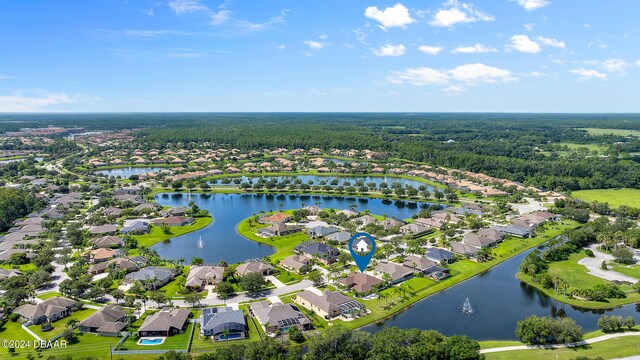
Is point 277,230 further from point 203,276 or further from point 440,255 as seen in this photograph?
point 440,255

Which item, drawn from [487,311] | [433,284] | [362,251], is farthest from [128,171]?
[487,311]

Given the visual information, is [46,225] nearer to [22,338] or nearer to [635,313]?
[22,338]

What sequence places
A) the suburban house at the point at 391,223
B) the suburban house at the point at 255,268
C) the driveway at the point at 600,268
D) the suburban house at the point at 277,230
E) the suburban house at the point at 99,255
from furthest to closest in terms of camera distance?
1. the suburban house at the point at 391,223
2. the suburban house at the point at 277,230
3. the suburban house at the point at 99,255
4. the suburban house at the point at 255,268
5. the driveway at the point at 600,268

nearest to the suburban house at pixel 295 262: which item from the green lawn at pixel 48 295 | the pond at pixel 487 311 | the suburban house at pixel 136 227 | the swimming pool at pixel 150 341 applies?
the pond at pixel 487 311

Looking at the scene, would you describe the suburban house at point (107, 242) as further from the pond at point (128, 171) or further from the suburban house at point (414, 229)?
the pond at point (128, 171)

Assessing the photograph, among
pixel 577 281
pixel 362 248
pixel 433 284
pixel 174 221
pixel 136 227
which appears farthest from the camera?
pixel 174 221
